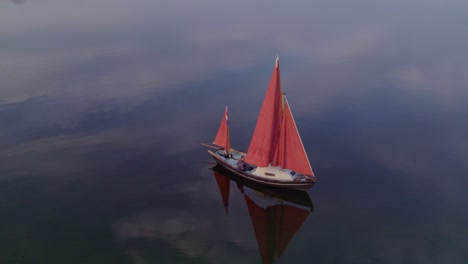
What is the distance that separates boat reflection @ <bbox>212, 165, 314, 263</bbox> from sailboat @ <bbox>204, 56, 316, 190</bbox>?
1244 millimetres

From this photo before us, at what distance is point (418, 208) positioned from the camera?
39.0 meters

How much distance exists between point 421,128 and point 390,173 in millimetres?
14543

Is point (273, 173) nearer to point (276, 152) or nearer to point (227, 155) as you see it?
point (276, 152)

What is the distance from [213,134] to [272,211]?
18651 millimetres

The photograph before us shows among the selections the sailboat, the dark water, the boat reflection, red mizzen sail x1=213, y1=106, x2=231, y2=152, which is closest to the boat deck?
the sailboat

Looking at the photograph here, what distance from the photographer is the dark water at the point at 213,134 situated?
119ft

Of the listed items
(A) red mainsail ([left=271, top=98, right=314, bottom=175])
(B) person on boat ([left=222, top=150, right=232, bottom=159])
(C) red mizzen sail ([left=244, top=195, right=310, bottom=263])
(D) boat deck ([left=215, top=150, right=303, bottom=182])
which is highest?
(A) red mainsail ([left=271, top=98, right=314, bottom=175])

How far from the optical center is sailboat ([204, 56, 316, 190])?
1638 inches

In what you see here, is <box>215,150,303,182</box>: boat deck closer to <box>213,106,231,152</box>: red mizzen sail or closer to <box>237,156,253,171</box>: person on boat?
<box>237,156,253,171</box>: person on boat

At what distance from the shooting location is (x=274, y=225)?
3919 cm

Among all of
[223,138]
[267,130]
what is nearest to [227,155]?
[223,138]

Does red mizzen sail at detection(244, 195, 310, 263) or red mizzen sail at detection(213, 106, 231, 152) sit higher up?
red mizzen sail at detection(213, 106, 231, 152)

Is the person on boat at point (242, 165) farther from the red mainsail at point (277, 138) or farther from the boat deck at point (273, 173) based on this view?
the red mainsail at point (277, 138)

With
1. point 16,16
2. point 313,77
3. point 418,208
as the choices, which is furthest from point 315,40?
point 16,16
